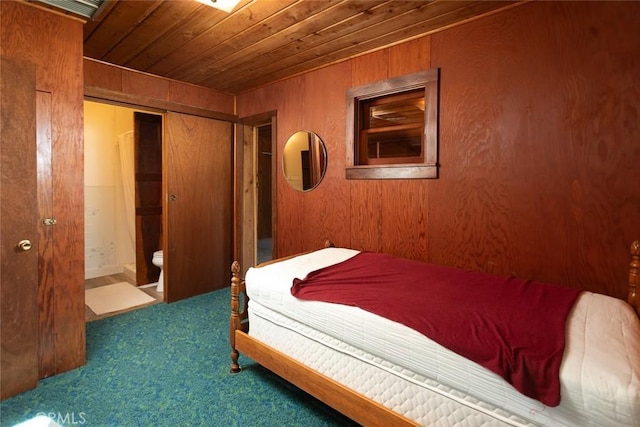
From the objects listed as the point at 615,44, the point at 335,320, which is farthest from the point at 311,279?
the point at 615,44

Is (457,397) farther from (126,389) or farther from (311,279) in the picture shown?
(126,389)

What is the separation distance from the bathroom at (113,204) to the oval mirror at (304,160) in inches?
70.6

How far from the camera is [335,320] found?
5.21 ft

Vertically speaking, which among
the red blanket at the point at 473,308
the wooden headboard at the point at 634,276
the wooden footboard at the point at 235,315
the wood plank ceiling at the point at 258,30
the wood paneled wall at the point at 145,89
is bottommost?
the wooden footboard at the point at 235,315

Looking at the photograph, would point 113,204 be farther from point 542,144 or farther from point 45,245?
point 542,144

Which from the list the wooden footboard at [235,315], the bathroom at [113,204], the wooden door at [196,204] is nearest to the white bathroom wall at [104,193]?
the bathroom at [113,204]

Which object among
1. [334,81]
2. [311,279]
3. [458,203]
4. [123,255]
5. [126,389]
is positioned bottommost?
[126,389]

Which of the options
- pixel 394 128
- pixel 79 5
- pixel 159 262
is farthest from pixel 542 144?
pixel 159 262

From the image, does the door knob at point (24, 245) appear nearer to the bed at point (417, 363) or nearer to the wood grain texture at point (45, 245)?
the wood grain texture at point (45, 245)

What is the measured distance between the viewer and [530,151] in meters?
1.95

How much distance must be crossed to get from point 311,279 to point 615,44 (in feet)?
6.84

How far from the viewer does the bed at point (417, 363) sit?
39.4 inches

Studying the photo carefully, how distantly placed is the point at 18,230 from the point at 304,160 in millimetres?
2176

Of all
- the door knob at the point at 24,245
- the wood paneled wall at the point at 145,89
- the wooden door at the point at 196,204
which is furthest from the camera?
the wooden door at the point at 196,204
